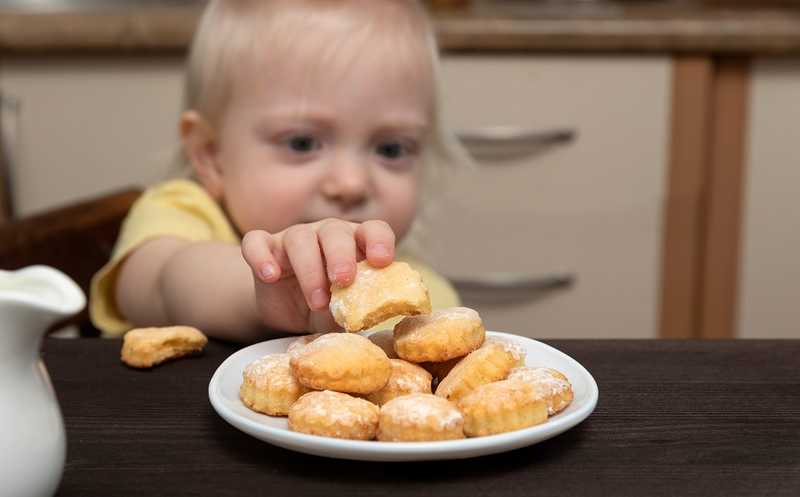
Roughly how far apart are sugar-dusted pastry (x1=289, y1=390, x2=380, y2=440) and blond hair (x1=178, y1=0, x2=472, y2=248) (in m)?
0.76

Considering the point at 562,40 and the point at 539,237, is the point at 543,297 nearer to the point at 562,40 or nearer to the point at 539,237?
the point at 539,237

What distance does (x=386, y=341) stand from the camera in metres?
0.65

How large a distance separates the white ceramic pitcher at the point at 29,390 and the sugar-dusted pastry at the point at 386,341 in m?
0.23

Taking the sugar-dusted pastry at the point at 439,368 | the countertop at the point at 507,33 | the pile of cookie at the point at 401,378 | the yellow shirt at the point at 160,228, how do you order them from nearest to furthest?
the pile of cookie at the point at 401,378 < the sugar-dusted pastry at the point at 439,368 < the yellow shirt at the point at 160,228 < the countertop at the point at 507,33

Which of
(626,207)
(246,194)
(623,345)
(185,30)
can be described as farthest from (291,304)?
(626,207)

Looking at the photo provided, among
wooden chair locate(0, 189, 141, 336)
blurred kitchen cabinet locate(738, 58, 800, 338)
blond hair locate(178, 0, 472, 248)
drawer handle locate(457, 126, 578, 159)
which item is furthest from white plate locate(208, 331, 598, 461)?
blurred kitchen cabinet locate(738, 58, 800, 338)

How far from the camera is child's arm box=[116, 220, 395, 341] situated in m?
0.67

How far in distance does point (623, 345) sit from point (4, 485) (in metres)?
0.47

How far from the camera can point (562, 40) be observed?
1743 mm

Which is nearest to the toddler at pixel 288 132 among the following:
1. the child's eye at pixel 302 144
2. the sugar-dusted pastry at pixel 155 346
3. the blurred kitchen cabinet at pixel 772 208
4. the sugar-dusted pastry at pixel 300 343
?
the child's eye at pixel 302 144

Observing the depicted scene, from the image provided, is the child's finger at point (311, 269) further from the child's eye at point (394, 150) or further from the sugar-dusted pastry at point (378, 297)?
the child's eye at point (394, 150)

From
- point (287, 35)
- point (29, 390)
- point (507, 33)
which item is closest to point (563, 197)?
point (507, 33)

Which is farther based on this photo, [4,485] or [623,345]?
[623,345]

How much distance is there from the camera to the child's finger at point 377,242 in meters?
0.64
